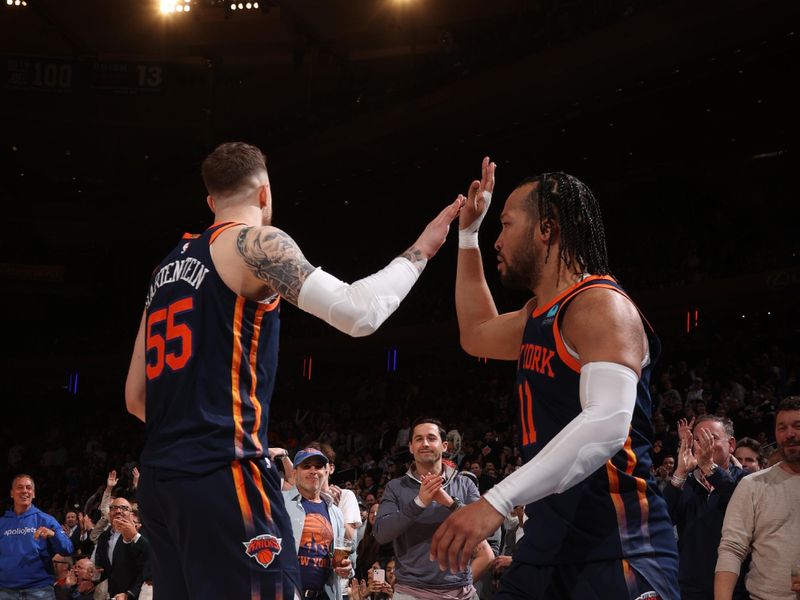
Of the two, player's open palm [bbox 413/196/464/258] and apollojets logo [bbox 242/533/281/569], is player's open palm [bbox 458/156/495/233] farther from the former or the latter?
apollojets logo [bbox 242/533/281/569]

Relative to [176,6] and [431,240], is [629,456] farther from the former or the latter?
[176,6]

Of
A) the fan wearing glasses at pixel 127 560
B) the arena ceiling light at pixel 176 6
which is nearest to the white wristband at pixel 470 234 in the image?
the fan wearing glasses at pixel 127 560

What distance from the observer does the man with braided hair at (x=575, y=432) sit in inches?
98.2

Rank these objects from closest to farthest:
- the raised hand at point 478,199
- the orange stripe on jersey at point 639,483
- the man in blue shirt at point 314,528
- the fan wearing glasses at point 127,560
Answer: the orange stripe on jersey at point 639,483 < the raised hand at point 478,199 < the man in blue shirt at point 314,528 < the fan wearing glasses at point 127,560

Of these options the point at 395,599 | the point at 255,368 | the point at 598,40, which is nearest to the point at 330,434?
the point at 598,40

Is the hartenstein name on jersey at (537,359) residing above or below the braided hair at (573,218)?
below

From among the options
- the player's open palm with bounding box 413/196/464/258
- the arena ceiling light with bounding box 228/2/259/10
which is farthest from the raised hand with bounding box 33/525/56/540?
the arena ceiling light with bounding box 228/2/259/10

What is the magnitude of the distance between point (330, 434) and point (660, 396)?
8530 millimetres

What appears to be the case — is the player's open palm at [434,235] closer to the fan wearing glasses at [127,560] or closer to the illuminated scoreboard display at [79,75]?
the fan wearing glasses at [127,560]

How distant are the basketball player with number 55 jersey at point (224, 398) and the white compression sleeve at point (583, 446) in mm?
665

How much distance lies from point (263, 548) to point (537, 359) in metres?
1.03

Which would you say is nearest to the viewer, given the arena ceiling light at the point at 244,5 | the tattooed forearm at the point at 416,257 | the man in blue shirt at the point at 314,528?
the tattooed forearm at the point at 416,257

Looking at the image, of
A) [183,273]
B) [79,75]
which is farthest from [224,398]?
[79,75]

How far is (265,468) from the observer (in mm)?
2945
